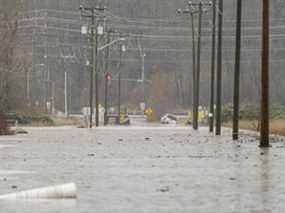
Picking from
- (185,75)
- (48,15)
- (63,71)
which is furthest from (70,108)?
(48,15)

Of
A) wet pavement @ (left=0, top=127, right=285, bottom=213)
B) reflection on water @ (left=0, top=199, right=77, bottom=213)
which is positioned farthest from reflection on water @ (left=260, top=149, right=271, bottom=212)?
reflection on water @ (left=0, top=199, right=77, bottom=213)

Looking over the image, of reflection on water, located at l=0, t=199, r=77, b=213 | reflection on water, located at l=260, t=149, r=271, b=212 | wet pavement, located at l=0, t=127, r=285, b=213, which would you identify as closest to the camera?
reflection on water, located at l=0, t=199, r=77, b=213

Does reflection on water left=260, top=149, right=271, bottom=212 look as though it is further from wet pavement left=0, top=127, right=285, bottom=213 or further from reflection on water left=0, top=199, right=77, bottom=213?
reflection on water left=0, top=199, right=77, bottom=213

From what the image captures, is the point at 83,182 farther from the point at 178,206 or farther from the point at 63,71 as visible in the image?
the point at 63,71

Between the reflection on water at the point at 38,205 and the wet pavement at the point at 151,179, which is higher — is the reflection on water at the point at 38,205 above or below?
above

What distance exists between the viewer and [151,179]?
17359 mm

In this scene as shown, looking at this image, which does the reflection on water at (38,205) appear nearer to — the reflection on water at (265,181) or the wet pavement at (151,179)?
the wet pavement at (151,179)

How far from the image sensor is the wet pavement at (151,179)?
1294cm

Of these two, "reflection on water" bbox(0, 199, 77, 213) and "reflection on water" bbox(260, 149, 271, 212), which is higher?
"reflection on water" bbox(0, 199, 77, 213)

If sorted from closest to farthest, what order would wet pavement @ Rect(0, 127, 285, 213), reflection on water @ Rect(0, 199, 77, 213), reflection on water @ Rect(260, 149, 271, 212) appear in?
reflection on water @ Rect(0, 199, 77, 213) < wet pavement @ Rect(0, 127, 285, 213) < reflection on water @ Rect(260, 149, 271, 212)

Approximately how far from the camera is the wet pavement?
12938mm

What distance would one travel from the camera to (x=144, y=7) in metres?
106

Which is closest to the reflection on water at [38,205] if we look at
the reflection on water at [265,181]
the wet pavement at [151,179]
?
the wet pavement at [151,179]

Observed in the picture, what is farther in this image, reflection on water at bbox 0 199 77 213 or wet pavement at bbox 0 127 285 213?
wet pavement at bbox 0 127 285 213
